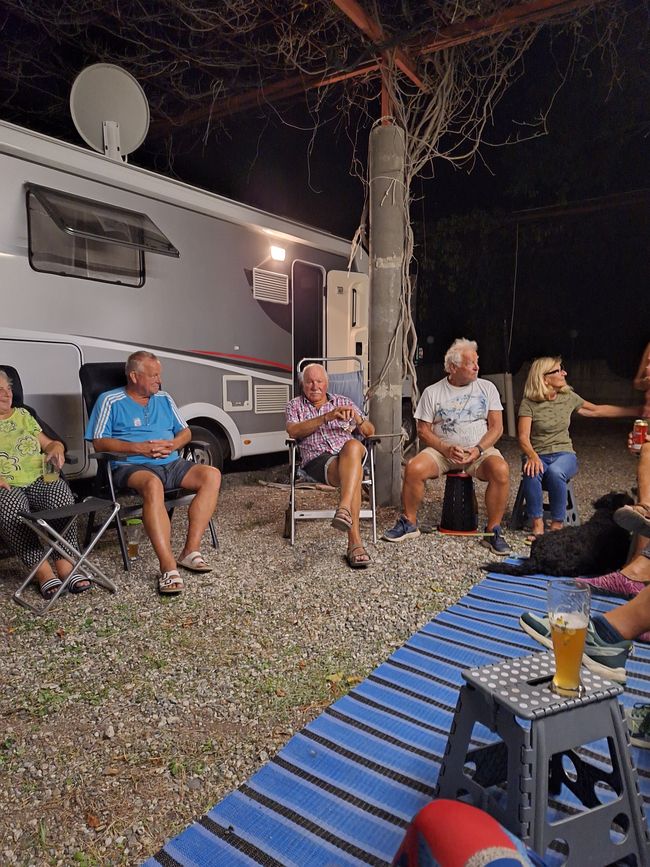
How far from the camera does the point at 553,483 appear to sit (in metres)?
3.42

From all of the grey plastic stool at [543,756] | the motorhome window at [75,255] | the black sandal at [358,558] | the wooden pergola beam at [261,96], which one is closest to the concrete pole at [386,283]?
the wooden pergola beam at [261,96]

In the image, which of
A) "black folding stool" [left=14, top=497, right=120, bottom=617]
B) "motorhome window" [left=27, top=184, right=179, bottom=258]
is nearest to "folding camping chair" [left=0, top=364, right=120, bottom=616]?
"black folding stool" [left=14, top=497, right=120, bottom=617]

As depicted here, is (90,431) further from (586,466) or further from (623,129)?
(623,129)

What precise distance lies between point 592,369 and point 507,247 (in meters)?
2.97

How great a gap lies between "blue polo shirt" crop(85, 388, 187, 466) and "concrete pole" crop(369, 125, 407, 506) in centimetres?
157

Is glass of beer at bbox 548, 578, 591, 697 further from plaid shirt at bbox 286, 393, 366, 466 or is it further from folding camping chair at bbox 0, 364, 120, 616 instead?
plaid shirt at bbox 286, 393, 366, 466

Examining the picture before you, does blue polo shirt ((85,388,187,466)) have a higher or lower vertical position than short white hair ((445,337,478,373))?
lower

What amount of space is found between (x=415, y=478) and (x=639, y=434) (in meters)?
1.19

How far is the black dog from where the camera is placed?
283 cm

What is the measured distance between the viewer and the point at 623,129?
713 cm

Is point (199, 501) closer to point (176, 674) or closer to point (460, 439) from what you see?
point (176, 674)

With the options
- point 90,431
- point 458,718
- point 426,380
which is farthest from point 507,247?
point 458,718

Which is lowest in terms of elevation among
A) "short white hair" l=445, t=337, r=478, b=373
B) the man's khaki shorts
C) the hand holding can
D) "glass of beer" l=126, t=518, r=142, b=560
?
"glass of beer" l=126, t=518, r=142, b=560

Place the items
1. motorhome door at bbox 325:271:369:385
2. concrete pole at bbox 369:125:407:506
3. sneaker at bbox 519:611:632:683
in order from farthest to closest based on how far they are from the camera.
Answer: motorhome door at bbox 325:271:369:385, concrete pole at bbox 369:125:407:506, sneaker at bbox 519:611:632:683
